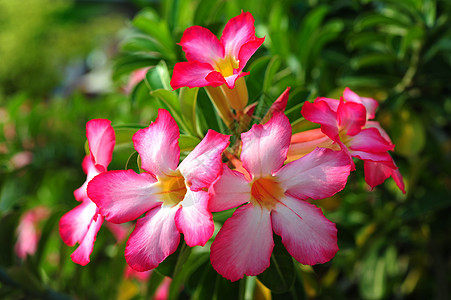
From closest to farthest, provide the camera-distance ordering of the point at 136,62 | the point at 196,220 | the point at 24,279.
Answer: the point at 196,220, the point at 24,279, the point at 136,62

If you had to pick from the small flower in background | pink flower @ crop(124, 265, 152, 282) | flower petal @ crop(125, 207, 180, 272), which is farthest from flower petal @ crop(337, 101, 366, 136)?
the small flower in background

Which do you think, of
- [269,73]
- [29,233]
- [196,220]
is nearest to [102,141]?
[196,220]

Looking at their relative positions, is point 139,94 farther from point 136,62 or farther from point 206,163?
point 206,163

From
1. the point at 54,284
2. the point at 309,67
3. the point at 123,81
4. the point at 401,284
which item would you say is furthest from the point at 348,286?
the point at 123,81

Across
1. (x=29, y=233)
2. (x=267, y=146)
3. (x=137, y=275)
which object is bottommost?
(x=29, y=233)

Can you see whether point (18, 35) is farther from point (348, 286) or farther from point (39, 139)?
point (348, 286)

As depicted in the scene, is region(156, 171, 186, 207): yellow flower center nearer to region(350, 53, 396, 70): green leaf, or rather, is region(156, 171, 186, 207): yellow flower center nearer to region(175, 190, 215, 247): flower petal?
region(175, 190, 215, 247): flower petal

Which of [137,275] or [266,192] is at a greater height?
[266,192]
